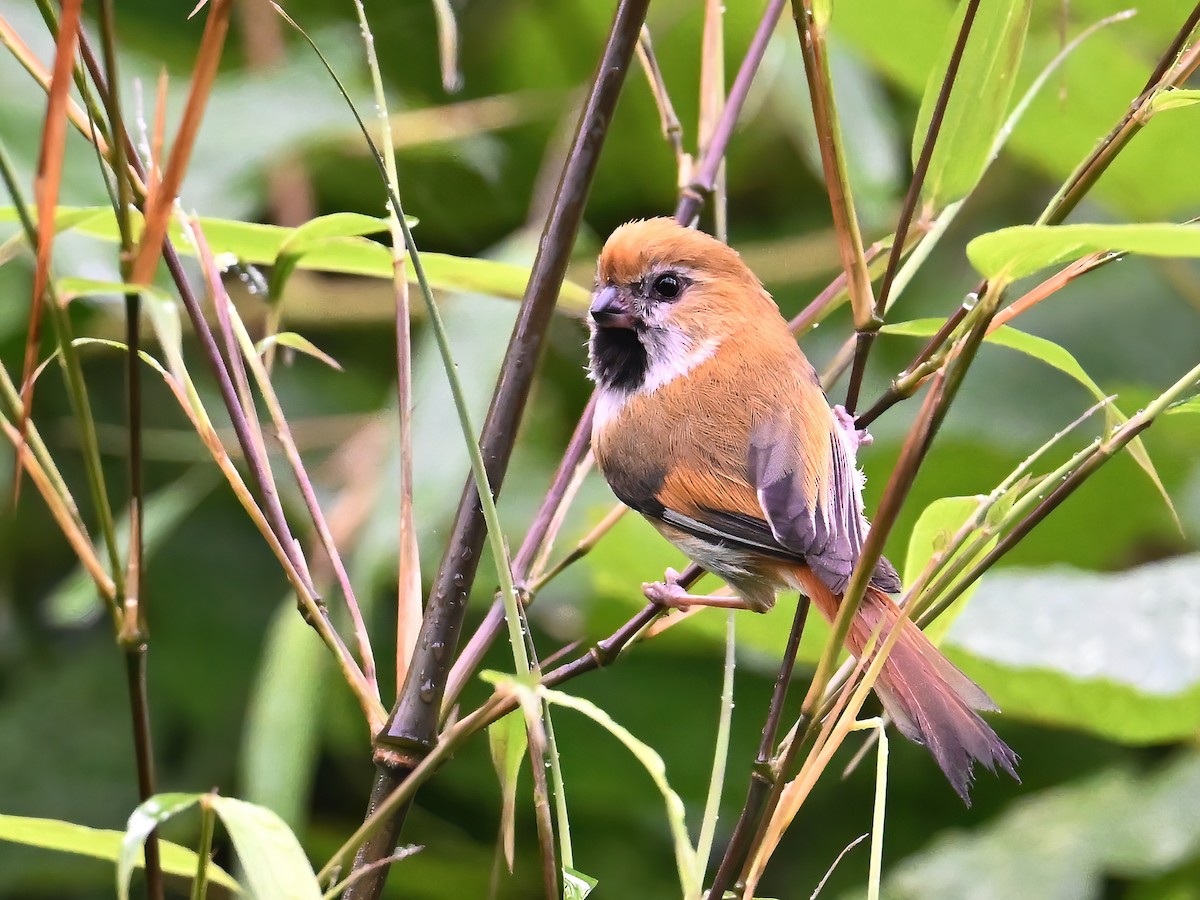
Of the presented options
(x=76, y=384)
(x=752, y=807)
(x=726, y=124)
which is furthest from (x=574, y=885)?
(x=726, y=124)

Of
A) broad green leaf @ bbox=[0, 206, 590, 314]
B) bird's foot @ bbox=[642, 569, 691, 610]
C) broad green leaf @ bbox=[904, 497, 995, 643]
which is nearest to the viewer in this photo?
broad green leaf @ bbox=[904, 497, 995, 643]

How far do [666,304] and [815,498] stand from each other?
0.40 m

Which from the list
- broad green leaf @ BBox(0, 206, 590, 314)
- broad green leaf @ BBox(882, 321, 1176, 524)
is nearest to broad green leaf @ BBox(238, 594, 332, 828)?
broad green leaf @ BBox(0, 206, 590, 314)

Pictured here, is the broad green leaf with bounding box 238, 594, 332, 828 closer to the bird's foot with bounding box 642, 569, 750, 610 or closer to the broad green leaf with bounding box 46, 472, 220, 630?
the broad green leaf with bounding box 46, 472, 220, 630

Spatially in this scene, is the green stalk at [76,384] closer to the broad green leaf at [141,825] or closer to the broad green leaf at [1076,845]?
the broad green leaf at [141,825]

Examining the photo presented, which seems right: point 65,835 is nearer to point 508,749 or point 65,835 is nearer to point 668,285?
point 508,749

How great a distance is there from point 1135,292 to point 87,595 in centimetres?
193

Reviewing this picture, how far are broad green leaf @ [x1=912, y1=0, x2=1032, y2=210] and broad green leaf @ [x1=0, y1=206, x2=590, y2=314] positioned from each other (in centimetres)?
33

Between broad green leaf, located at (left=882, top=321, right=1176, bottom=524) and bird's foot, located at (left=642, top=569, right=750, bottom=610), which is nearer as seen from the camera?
broad green leaf, located at (left=882, top=321, right=1176, bottom=524)

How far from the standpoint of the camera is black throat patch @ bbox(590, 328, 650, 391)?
159cm

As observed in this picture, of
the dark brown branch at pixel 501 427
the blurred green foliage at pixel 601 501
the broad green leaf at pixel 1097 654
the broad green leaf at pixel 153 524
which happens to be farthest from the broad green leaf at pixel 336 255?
the broad green leaf at pixel 1097 654

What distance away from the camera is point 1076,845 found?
1624 millimetres

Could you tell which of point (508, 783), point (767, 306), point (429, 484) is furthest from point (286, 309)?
point (508, 783)

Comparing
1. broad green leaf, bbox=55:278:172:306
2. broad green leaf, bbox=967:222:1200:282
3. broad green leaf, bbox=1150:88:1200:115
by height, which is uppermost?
broad green leaf, bbox=1150:88:1200:115
